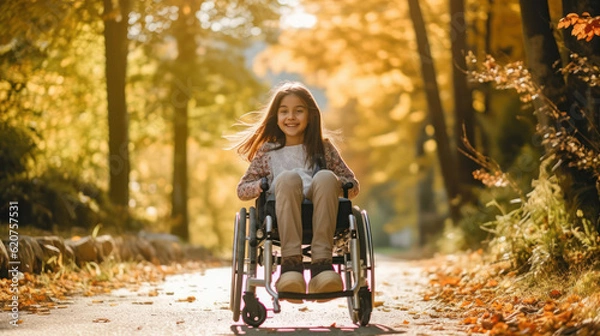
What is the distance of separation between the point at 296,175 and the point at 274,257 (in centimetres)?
47

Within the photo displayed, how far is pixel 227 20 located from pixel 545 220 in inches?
396

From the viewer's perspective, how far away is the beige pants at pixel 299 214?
454 centimetres

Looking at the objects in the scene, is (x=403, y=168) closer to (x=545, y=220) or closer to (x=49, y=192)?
(x=49, y=192)

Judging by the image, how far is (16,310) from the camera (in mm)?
5234

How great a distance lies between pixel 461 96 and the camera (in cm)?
1186

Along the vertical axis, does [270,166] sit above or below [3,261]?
above

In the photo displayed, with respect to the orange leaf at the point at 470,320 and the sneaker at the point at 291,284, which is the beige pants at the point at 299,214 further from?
the orange leaf at the point at 470,320

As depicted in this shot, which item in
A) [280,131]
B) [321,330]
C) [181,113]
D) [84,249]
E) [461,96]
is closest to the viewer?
[321,330]

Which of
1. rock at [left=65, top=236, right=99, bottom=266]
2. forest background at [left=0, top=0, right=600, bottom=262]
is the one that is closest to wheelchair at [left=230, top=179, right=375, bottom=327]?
forest background at [left=0, top=0, right=600, bottom=262]

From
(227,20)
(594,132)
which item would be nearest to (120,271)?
(594,132)

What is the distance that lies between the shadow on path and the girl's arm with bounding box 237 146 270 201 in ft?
2.47

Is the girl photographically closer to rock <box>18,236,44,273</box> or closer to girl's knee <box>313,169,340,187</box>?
girl's knee <box>313,169,340,187</box>

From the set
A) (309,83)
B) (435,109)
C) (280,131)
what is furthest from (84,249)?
(309,83)

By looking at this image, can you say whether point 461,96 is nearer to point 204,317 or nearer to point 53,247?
point 53,247
